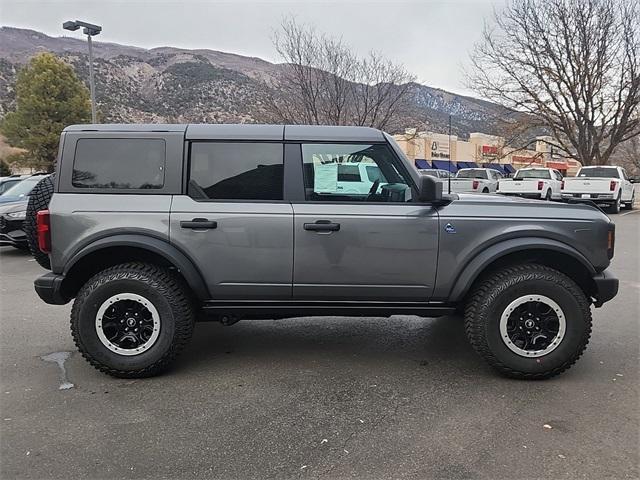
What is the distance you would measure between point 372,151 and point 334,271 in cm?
98

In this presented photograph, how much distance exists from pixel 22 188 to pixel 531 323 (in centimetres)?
1162

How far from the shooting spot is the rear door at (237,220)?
386 centimetres

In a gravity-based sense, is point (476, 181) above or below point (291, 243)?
above

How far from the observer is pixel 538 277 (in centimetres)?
383

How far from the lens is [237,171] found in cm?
398

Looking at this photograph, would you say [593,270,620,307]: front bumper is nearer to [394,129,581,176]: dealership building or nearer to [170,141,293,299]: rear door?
[170,141,293,299]: rear door

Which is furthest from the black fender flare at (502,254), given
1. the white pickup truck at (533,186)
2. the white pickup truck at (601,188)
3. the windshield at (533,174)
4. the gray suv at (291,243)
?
the windshield at (533,174)

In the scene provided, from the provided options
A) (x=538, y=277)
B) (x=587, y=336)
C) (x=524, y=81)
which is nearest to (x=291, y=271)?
(x=538, y=277)

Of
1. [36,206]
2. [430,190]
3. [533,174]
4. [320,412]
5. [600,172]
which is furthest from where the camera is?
[533,174]

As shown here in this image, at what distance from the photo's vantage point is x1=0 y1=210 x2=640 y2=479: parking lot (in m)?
2.78

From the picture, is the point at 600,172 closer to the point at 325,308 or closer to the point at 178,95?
the point at 325,308

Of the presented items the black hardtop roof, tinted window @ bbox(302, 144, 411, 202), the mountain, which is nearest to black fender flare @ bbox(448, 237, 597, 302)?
tinted window @ bbox(302, 144, 411, 202)

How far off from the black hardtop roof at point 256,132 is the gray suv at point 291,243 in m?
0.02

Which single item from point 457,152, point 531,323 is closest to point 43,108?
point 531,323
